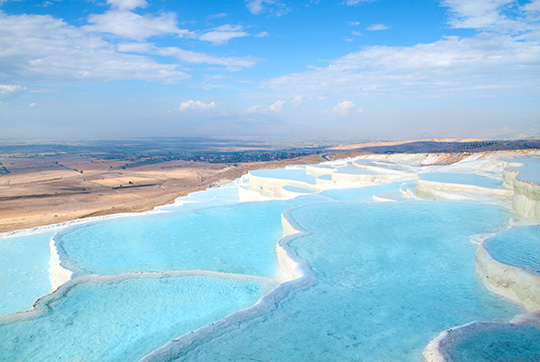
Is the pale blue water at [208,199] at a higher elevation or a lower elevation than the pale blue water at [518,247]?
lower

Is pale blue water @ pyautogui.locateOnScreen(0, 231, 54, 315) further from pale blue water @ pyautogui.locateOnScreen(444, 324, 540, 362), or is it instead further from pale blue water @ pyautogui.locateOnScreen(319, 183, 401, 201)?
pale blue water @ pyautogui.locateOnScreen(319, 183, 401, 201)

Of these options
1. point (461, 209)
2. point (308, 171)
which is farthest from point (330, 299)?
point (308, 171)

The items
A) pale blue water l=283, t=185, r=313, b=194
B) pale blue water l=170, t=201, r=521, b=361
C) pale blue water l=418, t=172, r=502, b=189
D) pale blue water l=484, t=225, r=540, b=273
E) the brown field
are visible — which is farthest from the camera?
the brown field

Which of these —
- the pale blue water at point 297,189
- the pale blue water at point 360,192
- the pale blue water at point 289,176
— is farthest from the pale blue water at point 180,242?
the pale blue water at point 289,176

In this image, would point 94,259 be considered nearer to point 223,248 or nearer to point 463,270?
point 223,248

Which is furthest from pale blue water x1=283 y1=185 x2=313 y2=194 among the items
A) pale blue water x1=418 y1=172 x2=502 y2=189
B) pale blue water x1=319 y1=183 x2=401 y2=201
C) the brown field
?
the brown field

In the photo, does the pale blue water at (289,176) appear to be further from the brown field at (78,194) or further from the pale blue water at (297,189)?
the brown field at (78,194)
